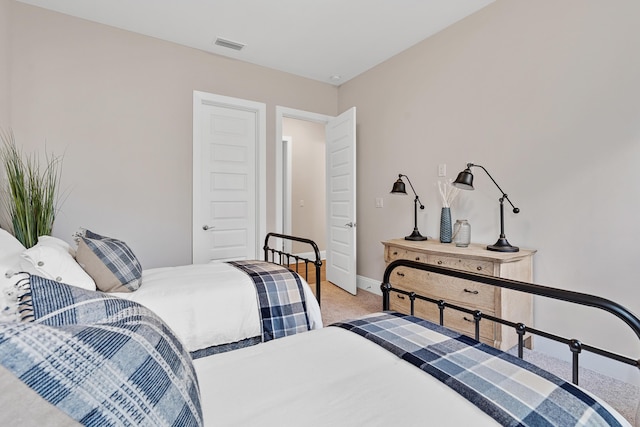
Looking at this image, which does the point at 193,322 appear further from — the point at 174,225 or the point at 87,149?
the point at 87,149

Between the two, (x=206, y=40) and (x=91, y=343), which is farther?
(x=206, y=40)

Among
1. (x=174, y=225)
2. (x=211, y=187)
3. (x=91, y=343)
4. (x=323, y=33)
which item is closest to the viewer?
(x=91, y=343)

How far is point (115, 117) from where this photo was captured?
116 inches

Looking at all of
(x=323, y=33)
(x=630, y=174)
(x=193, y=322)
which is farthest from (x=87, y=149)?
(x=630, y=174)

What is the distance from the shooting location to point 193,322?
174 centimetres

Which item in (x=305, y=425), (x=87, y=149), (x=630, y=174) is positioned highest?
(x=87, y=149)

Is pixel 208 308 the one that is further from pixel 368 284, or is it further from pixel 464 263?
pixel 368 284

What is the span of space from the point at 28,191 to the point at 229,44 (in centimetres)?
221

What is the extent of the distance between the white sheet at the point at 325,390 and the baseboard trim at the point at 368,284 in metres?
2.71

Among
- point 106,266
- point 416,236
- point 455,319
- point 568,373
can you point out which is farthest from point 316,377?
point 416,236

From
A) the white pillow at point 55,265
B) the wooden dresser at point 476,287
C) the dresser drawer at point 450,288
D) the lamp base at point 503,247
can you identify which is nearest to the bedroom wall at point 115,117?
the white pillow at point 55,265

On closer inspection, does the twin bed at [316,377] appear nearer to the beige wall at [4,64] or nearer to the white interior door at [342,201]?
the white interior door at [342,201]

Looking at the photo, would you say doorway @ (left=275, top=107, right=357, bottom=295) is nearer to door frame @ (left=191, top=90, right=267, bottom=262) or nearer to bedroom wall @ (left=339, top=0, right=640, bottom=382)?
door frame @ (left=191, top=90, right=267, bottom=262)

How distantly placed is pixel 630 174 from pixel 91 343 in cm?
271
